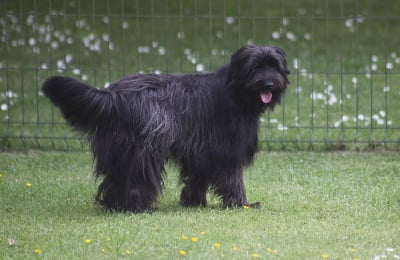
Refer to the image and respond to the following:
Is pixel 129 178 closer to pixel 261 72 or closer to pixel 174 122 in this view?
pixel 174 122

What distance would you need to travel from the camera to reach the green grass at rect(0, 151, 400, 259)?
5.86 metres

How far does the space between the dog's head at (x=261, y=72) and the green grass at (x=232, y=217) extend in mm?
953

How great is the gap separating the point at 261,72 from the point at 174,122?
796 mm

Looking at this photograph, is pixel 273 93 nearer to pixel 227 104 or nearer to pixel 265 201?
pixel 227 104

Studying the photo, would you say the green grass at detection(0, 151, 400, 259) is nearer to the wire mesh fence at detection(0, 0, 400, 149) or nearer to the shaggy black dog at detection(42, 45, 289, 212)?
the shaggy black dog at detection(42, 45, 289, 212)

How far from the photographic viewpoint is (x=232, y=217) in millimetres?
6711

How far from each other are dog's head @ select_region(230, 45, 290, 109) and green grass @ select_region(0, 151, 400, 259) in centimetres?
95

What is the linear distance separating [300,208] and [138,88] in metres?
1.65

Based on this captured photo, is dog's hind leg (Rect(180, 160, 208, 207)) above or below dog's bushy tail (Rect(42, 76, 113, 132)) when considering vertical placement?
below

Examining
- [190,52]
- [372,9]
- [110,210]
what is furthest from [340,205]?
[372,9]

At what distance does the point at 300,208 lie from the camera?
7.11 meters

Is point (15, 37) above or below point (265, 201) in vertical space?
above

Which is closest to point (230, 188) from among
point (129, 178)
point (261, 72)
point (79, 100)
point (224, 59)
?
point (129, 178)

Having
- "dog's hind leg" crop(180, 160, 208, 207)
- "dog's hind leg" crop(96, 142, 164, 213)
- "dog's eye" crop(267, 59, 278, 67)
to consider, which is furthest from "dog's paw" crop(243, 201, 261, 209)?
"dog's eye" crop(267, 59, 278, 67)
